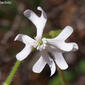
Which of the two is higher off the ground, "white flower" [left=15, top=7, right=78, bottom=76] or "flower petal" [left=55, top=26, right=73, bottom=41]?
"flower petal" [left=55, top=26, right=73, bottom=41]

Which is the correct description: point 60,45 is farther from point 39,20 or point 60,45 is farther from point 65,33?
point 39,20

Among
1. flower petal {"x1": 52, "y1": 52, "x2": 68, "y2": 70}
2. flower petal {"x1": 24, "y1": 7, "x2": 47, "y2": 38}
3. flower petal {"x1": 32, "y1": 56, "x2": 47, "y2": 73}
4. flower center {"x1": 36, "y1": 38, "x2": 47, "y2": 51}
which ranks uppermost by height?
flower petal {"x1": 24, "y1": 7, "x2": 47, "y2": 38}

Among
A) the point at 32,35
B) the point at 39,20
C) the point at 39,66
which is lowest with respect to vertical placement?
the point at 32,35

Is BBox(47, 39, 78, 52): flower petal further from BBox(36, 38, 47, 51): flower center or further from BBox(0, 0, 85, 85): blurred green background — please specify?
BBox(0, 0, 85, 85): blurred green background

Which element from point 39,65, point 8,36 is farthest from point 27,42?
point 8,36

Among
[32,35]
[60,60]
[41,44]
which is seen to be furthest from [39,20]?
[32,35]

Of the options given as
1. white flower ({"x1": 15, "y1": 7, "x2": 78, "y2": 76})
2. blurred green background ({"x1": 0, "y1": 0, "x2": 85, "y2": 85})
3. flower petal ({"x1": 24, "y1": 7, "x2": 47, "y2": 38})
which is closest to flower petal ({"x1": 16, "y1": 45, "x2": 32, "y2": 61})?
white flower ({"x1": 15, "y1": 7, "x2": 78, "y2": 76})

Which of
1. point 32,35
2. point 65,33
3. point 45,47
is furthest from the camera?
point 32,35

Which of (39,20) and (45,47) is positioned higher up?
(39,20)

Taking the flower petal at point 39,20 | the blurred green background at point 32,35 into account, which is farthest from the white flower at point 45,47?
the blurred green background at point 32,35

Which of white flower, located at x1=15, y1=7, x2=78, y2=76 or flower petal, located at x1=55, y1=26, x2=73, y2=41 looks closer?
flower petal, located at x1=55, y1=26, x2=73, y2=41
